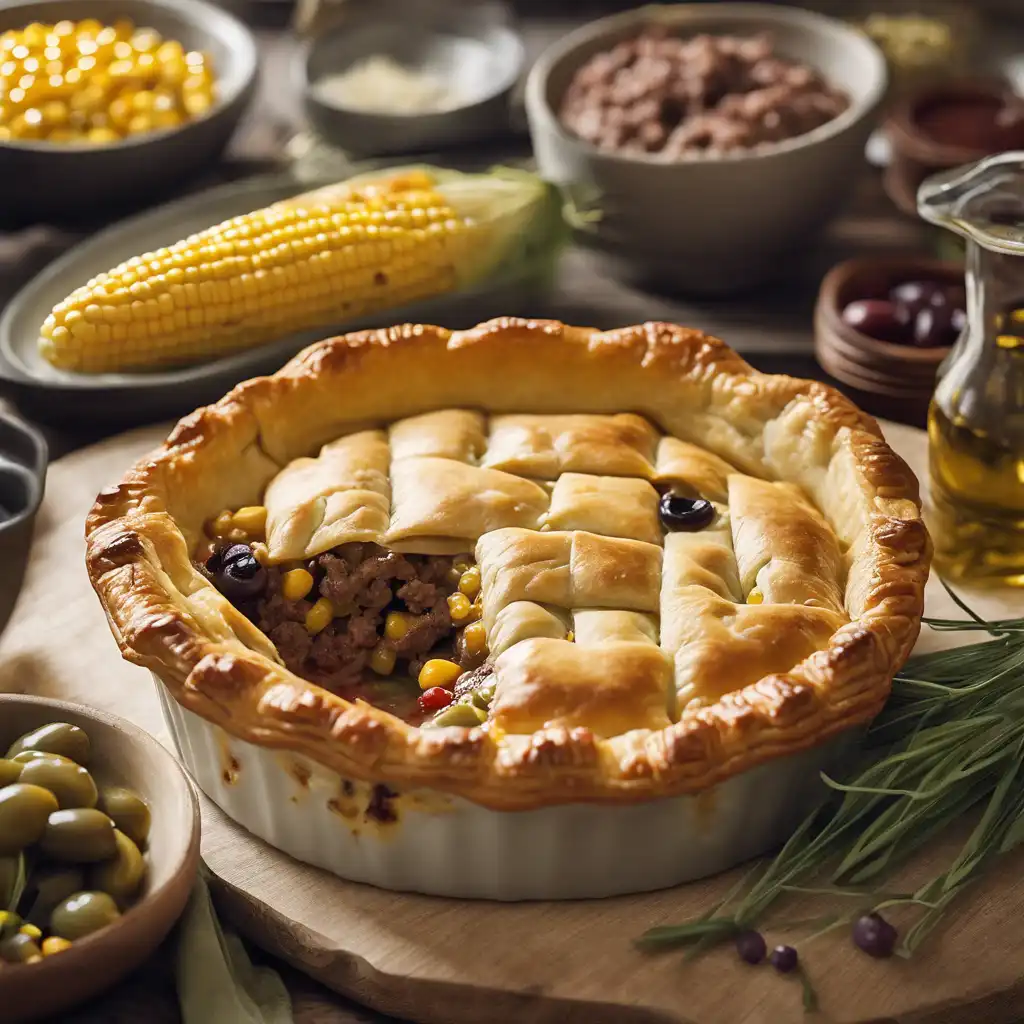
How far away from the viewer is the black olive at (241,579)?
3.13 m

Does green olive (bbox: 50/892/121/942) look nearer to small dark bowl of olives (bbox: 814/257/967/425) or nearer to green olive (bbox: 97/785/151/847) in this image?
green olive (bbox: 97/785/151/847)

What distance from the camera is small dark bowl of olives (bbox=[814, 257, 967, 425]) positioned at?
164 inches

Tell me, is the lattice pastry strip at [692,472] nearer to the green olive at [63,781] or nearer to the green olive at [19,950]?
the green olive at [63,781]

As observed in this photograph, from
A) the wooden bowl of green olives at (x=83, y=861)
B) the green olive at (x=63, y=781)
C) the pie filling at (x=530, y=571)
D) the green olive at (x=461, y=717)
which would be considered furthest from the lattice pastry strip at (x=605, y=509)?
the green olive at (x=63, y=781)

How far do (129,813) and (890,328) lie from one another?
8.73ft

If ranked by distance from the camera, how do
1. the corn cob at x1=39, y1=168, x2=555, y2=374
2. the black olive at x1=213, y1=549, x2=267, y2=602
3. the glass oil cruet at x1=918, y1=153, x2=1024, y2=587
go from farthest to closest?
the corn cob at x1=39, y1=168, x2=555, y2=374 < the glass oil cruet at x1=918, y1=153, x2=1024, y2=587 < the black olive at x1=213, y1=549, x2=267, y2=602

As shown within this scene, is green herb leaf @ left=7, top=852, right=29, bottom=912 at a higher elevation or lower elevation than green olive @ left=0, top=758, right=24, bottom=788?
lower

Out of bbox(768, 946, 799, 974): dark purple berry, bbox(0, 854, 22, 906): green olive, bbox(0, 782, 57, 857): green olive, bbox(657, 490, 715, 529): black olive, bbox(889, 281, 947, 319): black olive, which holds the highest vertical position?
bbox(0, 782, 57, 857): green olive

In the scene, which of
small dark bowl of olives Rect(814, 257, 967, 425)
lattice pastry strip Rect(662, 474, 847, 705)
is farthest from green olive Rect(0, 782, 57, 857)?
small dark bowl of olives Rect(814, 257, 967, 425)

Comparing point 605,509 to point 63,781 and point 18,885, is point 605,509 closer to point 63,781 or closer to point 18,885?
point 63,781

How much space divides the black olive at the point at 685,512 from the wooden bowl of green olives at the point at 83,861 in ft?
3.92

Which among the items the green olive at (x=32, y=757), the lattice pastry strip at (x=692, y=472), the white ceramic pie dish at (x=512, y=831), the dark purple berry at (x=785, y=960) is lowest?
the dark purple berry at (x=785, y=960)

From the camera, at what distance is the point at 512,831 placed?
8.76 ft

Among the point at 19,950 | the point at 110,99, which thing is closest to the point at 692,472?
the point at 19,950
